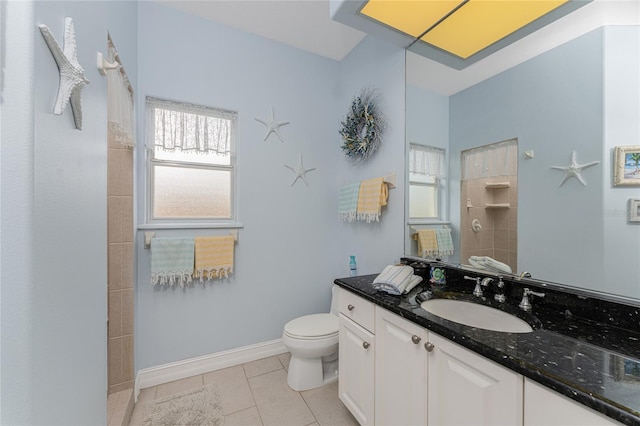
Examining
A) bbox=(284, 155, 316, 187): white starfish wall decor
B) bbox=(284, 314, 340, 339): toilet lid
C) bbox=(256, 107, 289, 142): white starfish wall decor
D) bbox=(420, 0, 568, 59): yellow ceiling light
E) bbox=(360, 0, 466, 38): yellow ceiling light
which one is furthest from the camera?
bbox=(284, 155, 316, 187): white starfish wall decor

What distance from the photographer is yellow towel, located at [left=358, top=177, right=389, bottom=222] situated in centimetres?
192

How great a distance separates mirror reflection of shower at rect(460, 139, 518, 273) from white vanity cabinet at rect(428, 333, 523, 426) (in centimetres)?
64

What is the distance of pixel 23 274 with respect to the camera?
0.58 m

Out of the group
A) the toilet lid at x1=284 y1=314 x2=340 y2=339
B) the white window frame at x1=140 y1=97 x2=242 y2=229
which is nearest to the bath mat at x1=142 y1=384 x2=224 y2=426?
the toilet lid at x1=284 y1=314 x2=340 y2=339

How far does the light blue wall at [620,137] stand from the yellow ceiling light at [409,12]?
79cm

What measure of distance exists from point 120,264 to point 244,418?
1292 millimetres

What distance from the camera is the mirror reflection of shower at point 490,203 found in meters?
1.26

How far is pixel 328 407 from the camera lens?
1675 millimetres

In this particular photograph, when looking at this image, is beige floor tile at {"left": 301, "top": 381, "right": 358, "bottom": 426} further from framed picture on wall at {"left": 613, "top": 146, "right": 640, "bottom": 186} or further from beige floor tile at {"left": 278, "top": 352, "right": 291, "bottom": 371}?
framed picture on wall at {"left": 613, "top": 146, "right": 640, "bottom": 186}

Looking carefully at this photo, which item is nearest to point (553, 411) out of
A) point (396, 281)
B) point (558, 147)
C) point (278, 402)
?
point (396, 281)

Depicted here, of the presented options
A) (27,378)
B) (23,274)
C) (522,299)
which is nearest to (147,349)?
(27,378)

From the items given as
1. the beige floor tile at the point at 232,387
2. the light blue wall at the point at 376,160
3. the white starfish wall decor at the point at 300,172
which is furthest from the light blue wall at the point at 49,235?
the light blue wall at the point at 376,160

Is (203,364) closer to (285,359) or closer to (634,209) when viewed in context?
(285,359)

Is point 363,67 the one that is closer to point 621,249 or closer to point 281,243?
point 281,243
